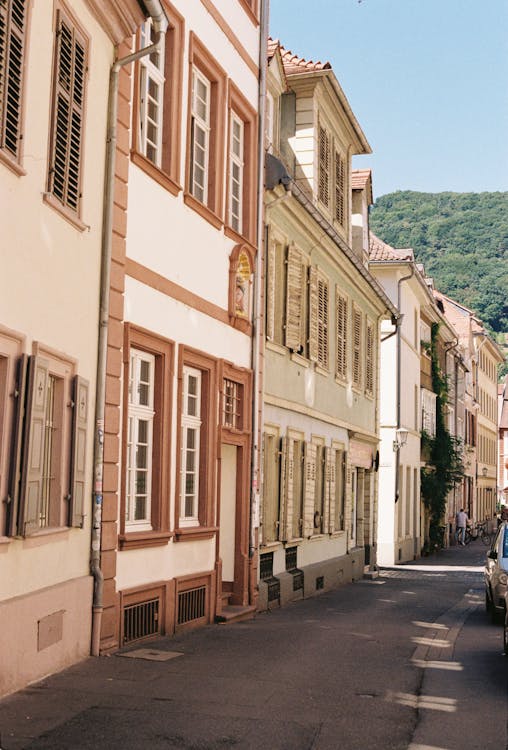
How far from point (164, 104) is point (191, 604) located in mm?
6042

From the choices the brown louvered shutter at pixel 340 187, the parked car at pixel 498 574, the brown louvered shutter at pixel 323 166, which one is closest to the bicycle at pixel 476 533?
the brown louvered shutter at pixel 340 187

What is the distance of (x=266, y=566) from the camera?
19109 millimetres

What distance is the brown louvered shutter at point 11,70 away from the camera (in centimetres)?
865

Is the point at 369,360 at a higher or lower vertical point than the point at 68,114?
higher

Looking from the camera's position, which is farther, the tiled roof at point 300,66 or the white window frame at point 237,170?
the tiled roof at point 300,66

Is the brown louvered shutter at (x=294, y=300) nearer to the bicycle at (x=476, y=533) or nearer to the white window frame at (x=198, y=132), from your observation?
the white window frame at (x=198, y=132)

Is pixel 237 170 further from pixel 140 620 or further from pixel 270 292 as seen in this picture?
pixel 140 620

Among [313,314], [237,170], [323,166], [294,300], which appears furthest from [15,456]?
[323,166]

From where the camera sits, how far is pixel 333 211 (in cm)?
2558

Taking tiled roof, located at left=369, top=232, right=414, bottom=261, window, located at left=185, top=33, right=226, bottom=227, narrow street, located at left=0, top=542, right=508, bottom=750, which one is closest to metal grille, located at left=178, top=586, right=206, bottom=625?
narrow street, located at left=0, top=542, right=508, bottom=750

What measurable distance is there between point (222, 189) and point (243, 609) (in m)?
5.84

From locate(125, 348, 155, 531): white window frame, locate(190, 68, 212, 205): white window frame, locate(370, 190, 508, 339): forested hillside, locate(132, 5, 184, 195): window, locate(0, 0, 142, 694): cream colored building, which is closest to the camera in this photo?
locate(0, 0, 142, 694): cream colored building

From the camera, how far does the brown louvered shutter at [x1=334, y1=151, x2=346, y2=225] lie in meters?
26.0

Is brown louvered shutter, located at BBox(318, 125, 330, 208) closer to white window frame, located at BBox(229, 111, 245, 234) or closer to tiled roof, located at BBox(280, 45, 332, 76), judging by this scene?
tiled roof, located at BBox(280, 45, 332, 76)
